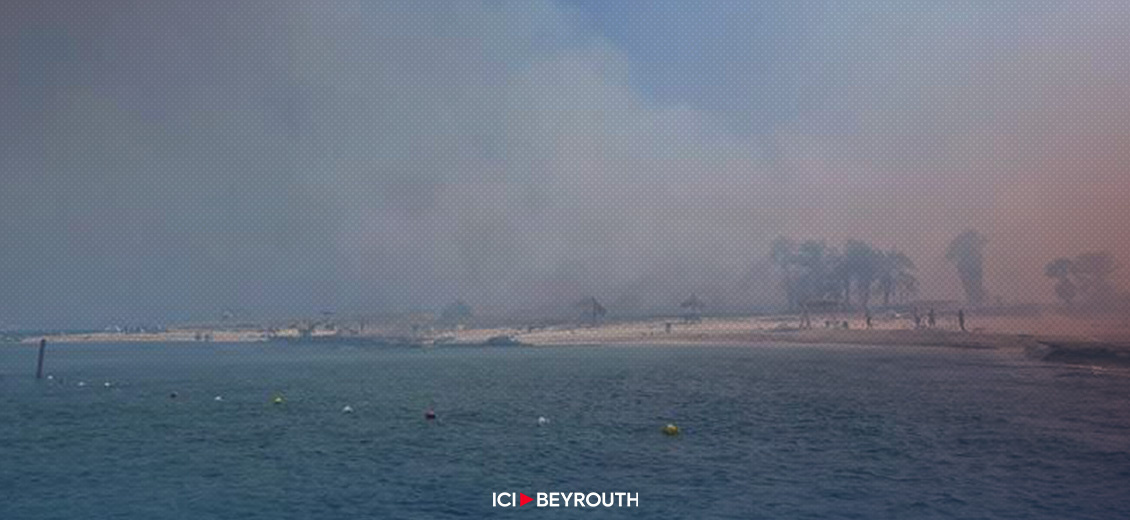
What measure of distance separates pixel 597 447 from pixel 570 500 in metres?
12.7

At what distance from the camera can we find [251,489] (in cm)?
3594

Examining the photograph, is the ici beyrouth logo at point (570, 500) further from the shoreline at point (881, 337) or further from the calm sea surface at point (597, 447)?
the shoreline at point (881, 337)

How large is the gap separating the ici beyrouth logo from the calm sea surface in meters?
0.75

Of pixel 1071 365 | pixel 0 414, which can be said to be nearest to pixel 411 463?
pixel 0 414

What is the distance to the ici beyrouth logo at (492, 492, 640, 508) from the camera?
31669 mm

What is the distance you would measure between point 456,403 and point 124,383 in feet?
177

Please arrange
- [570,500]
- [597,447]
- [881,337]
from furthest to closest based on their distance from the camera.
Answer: [881,337] < [597,447] < [570,500]

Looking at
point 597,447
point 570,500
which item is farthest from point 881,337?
point 570,500

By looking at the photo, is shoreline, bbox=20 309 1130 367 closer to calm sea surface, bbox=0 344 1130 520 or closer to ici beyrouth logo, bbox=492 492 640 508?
calm sea surface, bbox=0 344 1130 520

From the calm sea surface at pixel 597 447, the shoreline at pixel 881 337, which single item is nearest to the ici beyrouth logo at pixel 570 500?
the calm sea surface at pixel 597 447

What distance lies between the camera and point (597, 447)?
44.9m

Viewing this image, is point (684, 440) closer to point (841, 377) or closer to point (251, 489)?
point (251, 489)

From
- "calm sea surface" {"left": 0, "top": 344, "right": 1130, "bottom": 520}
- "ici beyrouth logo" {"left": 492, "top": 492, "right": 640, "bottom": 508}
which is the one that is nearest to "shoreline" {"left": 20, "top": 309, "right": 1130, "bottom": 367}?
"calm sea surface" {"left": 0, "top": 344, "right": 1130, "bottom": 520}

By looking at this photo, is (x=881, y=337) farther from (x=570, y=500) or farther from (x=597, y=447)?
(x=570, y=500)
